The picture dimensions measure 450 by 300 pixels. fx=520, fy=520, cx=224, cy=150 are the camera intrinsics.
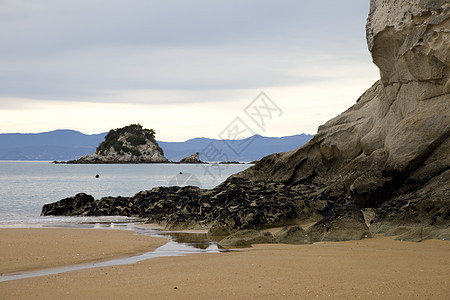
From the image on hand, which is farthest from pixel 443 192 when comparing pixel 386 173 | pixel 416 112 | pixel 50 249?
pixel 50 249

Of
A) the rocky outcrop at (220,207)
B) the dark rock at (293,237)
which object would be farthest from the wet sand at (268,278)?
the rocky outcrop at (220,207)

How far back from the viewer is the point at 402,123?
16.8m

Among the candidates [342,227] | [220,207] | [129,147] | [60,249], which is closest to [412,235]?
[342,227]

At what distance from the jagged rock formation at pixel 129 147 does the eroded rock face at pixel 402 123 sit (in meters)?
143

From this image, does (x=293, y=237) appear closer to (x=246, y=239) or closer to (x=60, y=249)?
(x=246, y=239)

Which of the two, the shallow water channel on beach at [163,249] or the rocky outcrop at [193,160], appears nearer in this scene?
the shallow water channel on beach at [163,249]

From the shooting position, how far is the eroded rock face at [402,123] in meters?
15.4

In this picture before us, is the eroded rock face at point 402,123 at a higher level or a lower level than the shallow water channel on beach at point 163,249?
higher

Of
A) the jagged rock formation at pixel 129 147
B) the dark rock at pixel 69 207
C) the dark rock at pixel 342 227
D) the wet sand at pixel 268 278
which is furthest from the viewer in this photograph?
the jagged rock formation at pixel 129 147

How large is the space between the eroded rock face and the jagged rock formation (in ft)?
469

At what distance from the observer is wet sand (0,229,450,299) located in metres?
6.68

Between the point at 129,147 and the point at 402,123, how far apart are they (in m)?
152

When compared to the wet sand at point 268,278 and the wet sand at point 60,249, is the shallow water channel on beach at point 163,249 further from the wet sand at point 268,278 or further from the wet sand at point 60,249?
the wet sand at point 268,278

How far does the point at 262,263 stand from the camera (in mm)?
8938
